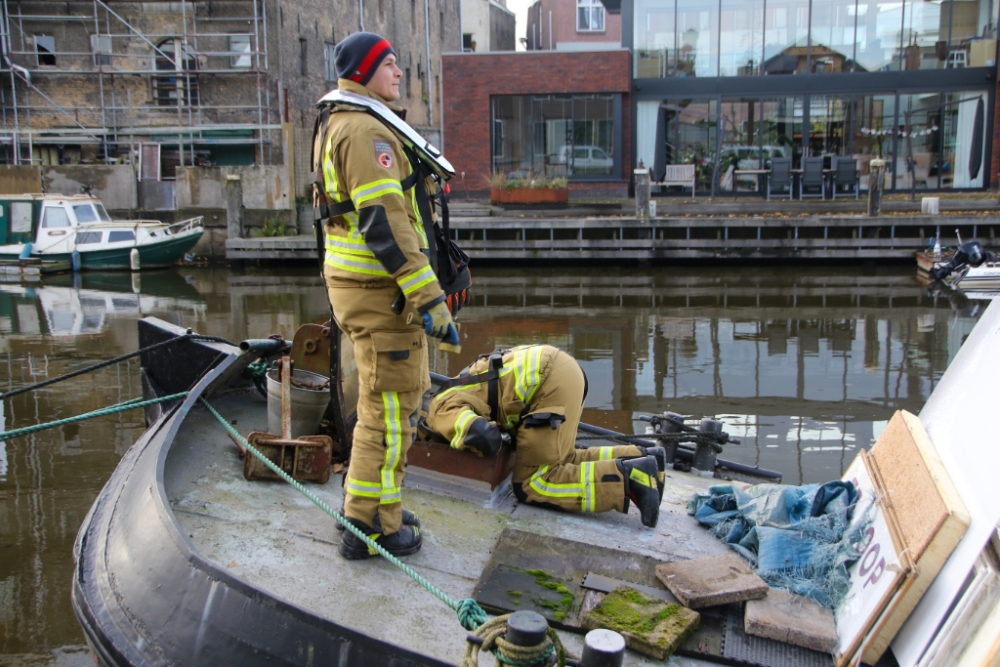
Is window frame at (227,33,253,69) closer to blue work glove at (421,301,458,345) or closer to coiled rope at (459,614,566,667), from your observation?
blue work glove at (421,301,458,345)

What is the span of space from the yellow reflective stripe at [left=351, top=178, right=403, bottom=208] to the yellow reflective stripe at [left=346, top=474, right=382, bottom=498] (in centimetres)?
97

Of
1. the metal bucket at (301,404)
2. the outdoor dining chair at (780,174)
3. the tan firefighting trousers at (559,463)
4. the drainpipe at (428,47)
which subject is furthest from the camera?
the drainpipe at (428,47)

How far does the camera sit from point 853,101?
22266 mm

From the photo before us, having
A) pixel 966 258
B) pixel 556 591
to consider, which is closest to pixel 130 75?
pixel 966 258

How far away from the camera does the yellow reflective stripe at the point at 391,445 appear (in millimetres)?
3043

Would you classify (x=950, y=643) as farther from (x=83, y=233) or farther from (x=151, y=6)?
(x=151, y=6)

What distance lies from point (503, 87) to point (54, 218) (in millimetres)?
11358

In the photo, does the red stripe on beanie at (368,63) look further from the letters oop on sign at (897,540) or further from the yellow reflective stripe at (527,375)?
the letters oop on sign at (897,540)

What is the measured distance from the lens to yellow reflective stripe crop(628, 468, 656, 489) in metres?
3.58

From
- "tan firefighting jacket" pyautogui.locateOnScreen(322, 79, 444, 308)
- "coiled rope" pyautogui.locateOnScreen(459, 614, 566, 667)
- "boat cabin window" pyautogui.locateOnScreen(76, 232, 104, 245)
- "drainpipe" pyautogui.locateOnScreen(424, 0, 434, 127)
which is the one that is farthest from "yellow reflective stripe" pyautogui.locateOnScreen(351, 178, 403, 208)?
"drainpipe" pyautogui.locateOnScreen(424, 0, 434, 127)

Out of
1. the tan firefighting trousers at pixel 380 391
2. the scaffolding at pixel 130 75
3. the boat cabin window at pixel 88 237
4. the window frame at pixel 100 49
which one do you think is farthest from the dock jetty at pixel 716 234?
the tan firefighting trousers at pixel 380 391

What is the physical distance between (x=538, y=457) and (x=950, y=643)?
179 centimetres

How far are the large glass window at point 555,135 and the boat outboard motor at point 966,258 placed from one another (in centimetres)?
1041

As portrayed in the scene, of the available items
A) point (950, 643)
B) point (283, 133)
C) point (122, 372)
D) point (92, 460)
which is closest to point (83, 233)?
point (283, 133)
